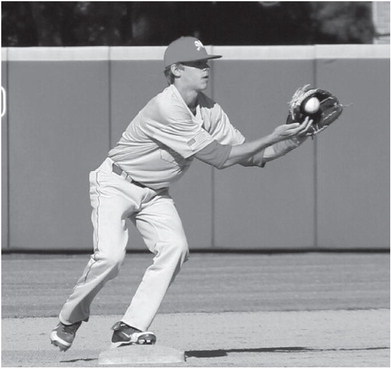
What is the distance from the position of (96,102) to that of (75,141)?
19.9 inches

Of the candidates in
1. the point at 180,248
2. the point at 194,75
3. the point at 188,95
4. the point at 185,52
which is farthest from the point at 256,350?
the point at 185,52

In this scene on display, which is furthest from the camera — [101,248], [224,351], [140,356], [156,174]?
[224,351]

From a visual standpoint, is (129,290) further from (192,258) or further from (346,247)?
(346,247)

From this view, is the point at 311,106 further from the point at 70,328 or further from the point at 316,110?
the point at 70,328

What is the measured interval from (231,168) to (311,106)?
6.70 meters

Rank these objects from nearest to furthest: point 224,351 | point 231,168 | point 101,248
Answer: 1. point 101,248
2. point 224,351
3. point 231,168

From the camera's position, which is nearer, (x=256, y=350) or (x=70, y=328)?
(x=70, y=328)

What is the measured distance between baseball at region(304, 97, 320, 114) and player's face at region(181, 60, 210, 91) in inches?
23.9

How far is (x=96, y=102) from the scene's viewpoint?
13922 millimetres

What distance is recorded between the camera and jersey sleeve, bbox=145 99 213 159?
716 cm

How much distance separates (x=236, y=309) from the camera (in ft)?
33.3

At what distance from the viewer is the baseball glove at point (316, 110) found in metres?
7.26

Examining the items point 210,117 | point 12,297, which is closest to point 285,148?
point 210,117

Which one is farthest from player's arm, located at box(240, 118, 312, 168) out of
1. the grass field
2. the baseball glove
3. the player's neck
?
the grass field
